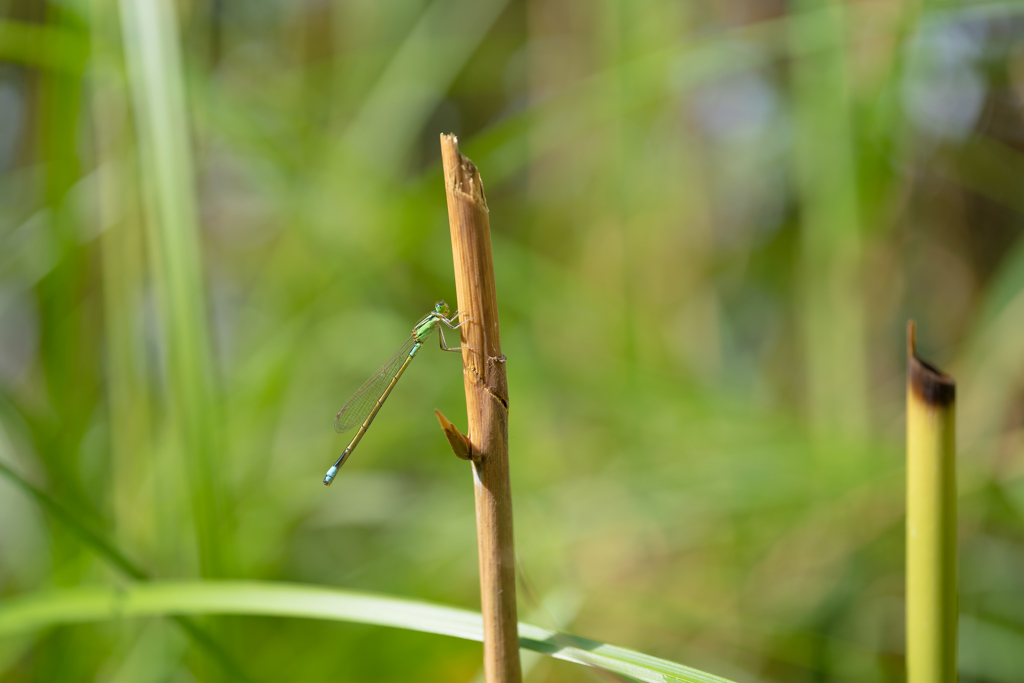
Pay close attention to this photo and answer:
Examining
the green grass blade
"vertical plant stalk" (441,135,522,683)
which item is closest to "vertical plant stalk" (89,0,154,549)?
the green grass blade

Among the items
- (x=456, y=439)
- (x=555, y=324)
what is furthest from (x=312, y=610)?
(x=555, y=324)

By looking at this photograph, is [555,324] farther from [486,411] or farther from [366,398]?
[486,411]

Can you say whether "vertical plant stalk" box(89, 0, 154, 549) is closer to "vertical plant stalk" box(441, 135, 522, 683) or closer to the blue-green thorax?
the blue-green thorax

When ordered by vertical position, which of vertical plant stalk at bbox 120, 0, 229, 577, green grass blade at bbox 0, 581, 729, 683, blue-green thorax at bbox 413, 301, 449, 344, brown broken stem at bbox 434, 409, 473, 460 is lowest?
green grass blade at bbox 0, 581, 729, 683

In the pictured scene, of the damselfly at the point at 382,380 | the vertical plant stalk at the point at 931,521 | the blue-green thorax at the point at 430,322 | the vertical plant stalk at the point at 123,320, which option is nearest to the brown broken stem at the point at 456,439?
the vertical plant stalk at the point at 931,521

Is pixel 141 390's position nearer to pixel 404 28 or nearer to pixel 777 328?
pixel 404 28
